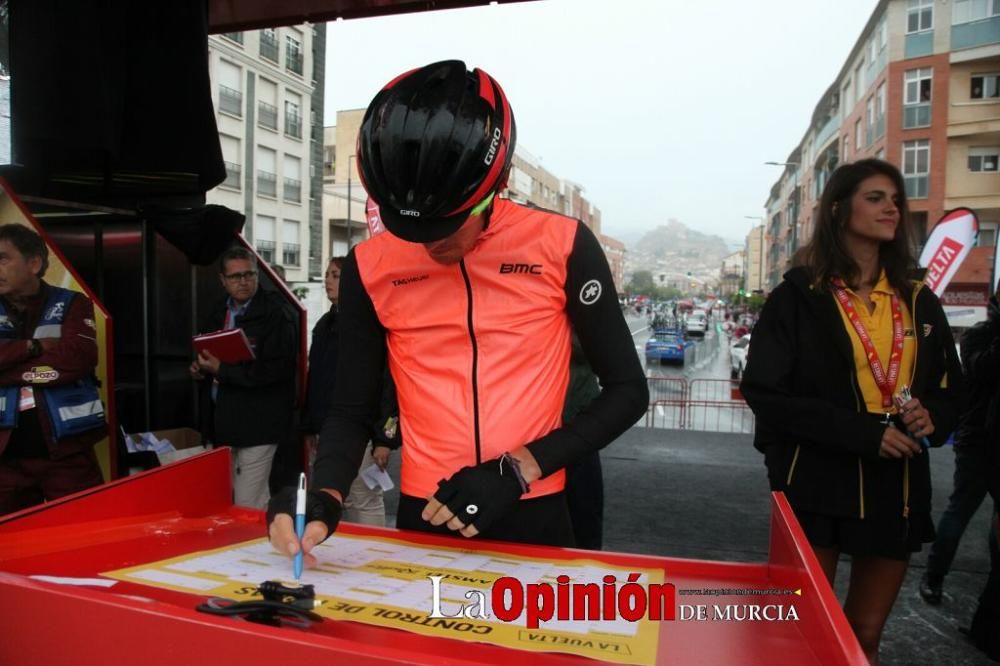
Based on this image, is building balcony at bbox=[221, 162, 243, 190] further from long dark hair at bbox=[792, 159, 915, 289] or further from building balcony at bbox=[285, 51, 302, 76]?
long dark hair at bbox=[792, 159, 915, 289]

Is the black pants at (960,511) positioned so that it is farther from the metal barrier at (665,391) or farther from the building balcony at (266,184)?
the building balcony at (266,184)

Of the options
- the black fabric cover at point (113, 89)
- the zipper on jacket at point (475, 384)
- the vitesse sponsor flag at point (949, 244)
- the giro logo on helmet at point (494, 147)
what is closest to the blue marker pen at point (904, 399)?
the zipper on jacket at point (475, 384)

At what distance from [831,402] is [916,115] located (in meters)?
33.6

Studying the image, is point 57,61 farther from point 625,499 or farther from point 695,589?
point 625,499

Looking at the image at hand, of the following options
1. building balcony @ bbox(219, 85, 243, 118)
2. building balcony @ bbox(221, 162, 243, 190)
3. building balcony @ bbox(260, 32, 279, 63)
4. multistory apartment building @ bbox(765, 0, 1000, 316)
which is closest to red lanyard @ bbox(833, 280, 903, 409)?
multistory apartment building @ bbox(765, 0, 1000, 316)

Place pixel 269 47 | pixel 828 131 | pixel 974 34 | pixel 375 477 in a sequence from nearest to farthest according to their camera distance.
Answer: pixel 375 477 → pixel 974 34 → pixel 269 47 → pixel 828 131

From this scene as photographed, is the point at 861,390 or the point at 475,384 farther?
the point at 861,390

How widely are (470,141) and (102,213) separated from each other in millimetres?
4710

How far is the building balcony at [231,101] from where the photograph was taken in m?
28.0

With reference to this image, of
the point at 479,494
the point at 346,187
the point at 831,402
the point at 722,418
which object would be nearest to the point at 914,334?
the point at 831,402

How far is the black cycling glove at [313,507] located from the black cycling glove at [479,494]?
0.20m

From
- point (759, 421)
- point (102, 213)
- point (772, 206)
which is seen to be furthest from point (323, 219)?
point (772, 206)

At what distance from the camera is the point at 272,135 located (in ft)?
105

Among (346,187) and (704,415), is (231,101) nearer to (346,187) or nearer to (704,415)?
(346,187)
